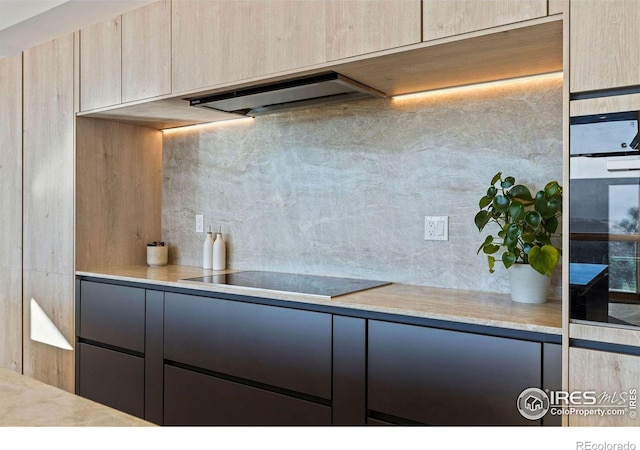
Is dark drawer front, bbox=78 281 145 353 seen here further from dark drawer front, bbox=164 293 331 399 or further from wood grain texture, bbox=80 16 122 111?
wood grain texture, bbox=80 16 122 111

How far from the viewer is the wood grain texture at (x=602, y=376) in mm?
1367

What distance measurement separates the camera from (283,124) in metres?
2.78

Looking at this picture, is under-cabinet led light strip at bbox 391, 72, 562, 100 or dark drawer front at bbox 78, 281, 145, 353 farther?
dark drawer front at bbox 78, 281, 145, 353

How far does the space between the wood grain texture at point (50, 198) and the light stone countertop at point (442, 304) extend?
36.6 inches

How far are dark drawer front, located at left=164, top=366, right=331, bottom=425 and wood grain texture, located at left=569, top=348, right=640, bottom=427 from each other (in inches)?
35.7

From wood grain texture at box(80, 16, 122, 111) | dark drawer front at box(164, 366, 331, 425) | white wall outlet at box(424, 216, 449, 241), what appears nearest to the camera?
dark drawer front at box(164, 366, 331, 425)

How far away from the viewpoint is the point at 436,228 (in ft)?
7.42

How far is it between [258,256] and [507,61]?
167 centimetres

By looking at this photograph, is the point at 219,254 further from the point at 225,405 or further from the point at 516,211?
the point at 516,211

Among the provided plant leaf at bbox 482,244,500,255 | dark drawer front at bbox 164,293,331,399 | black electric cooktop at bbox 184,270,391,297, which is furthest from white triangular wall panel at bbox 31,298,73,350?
plant leaf at bbox 482,244,500,255

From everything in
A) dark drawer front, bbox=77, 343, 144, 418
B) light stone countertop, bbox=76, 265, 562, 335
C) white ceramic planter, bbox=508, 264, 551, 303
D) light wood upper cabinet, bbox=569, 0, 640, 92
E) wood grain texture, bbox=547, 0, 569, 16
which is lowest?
dark drawer front, bbox=77, 343, 144, 418

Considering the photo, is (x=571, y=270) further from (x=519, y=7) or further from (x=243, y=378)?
(x=243, y=378)

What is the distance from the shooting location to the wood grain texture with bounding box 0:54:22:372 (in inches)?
131
